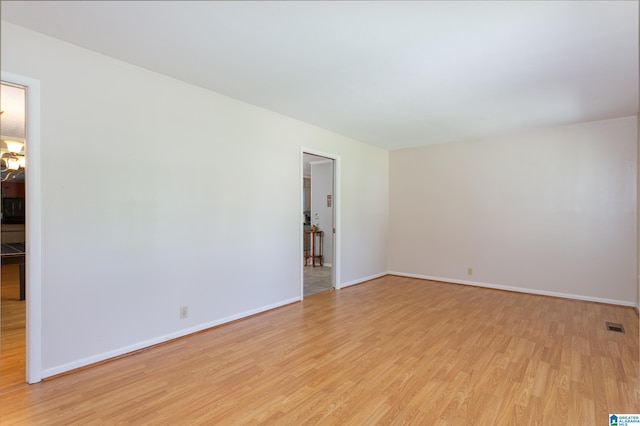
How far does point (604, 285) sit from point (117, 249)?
6.06 meters

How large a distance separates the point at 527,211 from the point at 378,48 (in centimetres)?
403

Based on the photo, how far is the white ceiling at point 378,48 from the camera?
6.66ft

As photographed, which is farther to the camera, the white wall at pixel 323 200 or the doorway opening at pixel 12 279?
the white wall at pixel 323 200

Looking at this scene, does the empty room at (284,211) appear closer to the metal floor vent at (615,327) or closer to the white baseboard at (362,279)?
the metal floor vent at (615,327)

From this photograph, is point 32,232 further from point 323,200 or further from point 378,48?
point 323,200

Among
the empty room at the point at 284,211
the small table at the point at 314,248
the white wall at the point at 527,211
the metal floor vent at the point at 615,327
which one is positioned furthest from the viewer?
the small table at the point at 314,248

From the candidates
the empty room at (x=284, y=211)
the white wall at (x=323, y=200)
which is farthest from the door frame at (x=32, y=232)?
the white wall at (x=323, y=200)

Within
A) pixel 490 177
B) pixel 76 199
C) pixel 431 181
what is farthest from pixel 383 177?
pixel 76 199

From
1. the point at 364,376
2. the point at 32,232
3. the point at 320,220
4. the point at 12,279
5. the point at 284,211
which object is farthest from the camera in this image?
the point at 320,220

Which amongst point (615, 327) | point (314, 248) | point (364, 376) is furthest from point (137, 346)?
point (314, 248)

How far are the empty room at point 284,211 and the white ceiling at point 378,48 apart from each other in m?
0.02

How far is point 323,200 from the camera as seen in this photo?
7.80 meters

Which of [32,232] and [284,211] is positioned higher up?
[284,211]

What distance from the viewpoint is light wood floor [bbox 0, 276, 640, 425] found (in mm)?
1999
